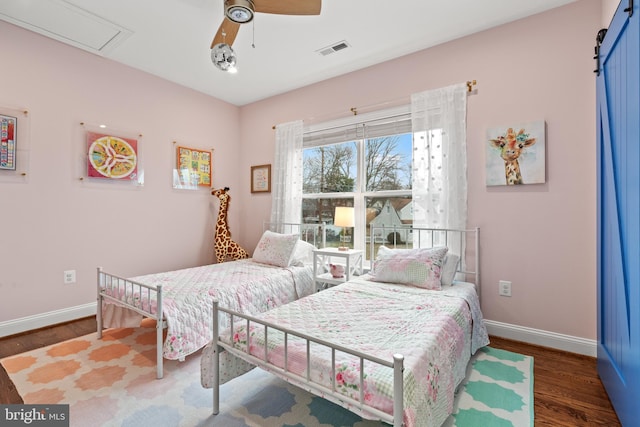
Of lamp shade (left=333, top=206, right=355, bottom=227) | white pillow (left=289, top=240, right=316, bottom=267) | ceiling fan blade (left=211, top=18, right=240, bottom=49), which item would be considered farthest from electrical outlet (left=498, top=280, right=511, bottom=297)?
ceiling fan blade (left=211, top=18, right=240, bottom=49)

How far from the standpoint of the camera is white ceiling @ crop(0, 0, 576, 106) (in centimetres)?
238

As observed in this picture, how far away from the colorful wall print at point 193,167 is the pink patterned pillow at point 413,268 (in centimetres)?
273

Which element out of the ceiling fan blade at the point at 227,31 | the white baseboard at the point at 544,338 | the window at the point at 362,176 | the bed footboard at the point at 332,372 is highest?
the ceiling fan blade at the point at 227,31

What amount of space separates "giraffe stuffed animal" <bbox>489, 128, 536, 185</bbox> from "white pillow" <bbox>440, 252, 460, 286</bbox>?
2.59 feet

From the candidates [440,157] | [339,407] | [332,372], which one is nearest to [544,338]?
[440,157]

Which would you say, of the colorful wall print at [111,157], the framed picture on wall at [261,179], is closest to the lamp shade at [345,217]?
the framed picture on wall at [261,179]

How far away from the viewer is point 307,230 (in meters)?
3.96

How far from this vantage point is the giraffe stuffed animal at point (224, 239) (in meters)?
3.99

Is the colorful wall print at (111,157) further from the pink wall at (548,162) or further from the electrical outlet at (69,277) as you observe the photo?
the pink wall at (548,162)

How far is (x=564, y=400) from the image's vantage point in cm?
179

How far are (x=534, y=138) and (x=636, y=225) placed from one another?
129cm

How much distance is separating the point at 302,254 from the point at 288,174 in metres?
1.09

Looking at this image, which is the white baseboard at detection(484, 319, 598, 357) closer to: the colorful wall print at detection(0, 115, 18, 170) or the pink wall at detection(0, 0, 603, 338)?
the pink wall at detection(0, 0, 603, 338)

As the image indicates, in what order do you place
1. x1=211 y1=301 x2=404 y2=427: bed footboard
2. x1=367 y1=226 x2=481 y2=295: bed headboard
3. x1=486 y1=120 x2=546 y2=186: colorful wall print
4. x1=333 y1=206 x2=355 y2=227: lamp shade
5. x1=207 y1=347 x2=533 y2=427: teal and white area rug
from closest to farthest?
x1=211 y1=301 x2=404 y2=427: bed footboard
x1=207 y1=347 x2=533 y2=427: teal and white area rug
x1=486 y1=120 x2=546 y2=186: colorful wall print
x1=367 y1=226 x2=481 y2=295: bed headboard
x1=333 y1=206 x2=355 y2=227: lamp shade
